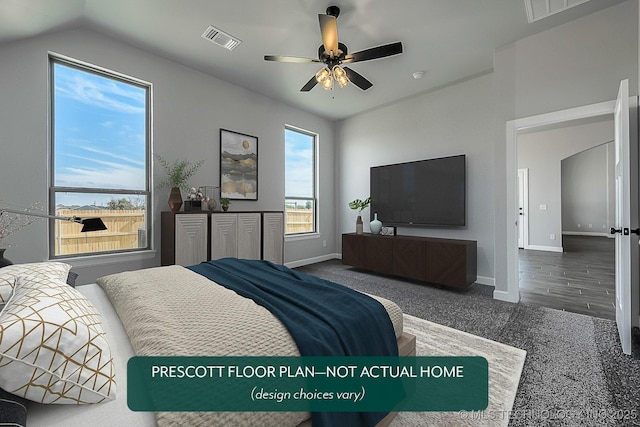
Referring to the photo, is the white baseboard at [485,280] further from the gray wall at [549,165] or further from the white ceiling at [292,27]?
the gray wall at [549,165]

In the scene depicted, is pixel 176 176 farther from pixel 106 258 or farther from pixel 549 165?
pixel 549 165

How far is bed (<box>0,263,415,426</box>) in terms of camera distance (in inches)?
28.5

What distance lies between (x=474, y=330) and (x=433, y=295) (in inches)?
38.5

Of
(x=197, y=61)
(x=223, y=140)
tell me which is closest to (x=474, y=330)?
(x=223, y=140)

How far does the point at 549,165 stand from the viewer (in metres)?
6.34

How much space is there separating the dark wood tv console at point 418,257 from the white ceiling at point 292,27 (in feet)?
7.60

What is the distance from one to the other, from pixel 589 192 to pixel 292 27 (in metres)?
9.11

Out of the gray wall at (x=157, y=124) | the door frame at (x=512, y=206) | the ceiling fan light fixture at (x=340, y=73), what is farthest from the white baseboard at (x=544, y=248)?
the ceiling fan light fixture at (x=340, y=73)

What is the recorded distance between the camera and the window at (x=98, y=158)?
2736 millimetres

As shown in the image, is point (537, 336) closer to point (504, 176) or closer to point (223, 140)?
point (504, 176)

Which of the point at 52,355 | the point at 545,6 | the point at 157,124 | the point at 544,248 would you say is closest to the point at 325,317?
the point at 52,355

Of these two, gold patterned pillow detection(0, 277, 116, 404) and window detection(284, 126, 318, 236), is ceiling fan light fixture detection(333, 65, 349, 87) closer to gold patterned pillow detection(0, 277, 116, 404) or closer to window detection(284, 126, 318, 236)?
window detection(284, 126, 318, 236)

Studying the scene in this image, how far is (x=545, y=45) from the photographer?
→ 2.93 metres

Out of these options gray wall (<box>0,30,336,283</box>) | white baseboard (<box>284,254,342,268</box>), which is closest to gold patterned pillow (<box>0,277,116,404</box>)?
gray wall (<box>0,30,336,283</box>)
